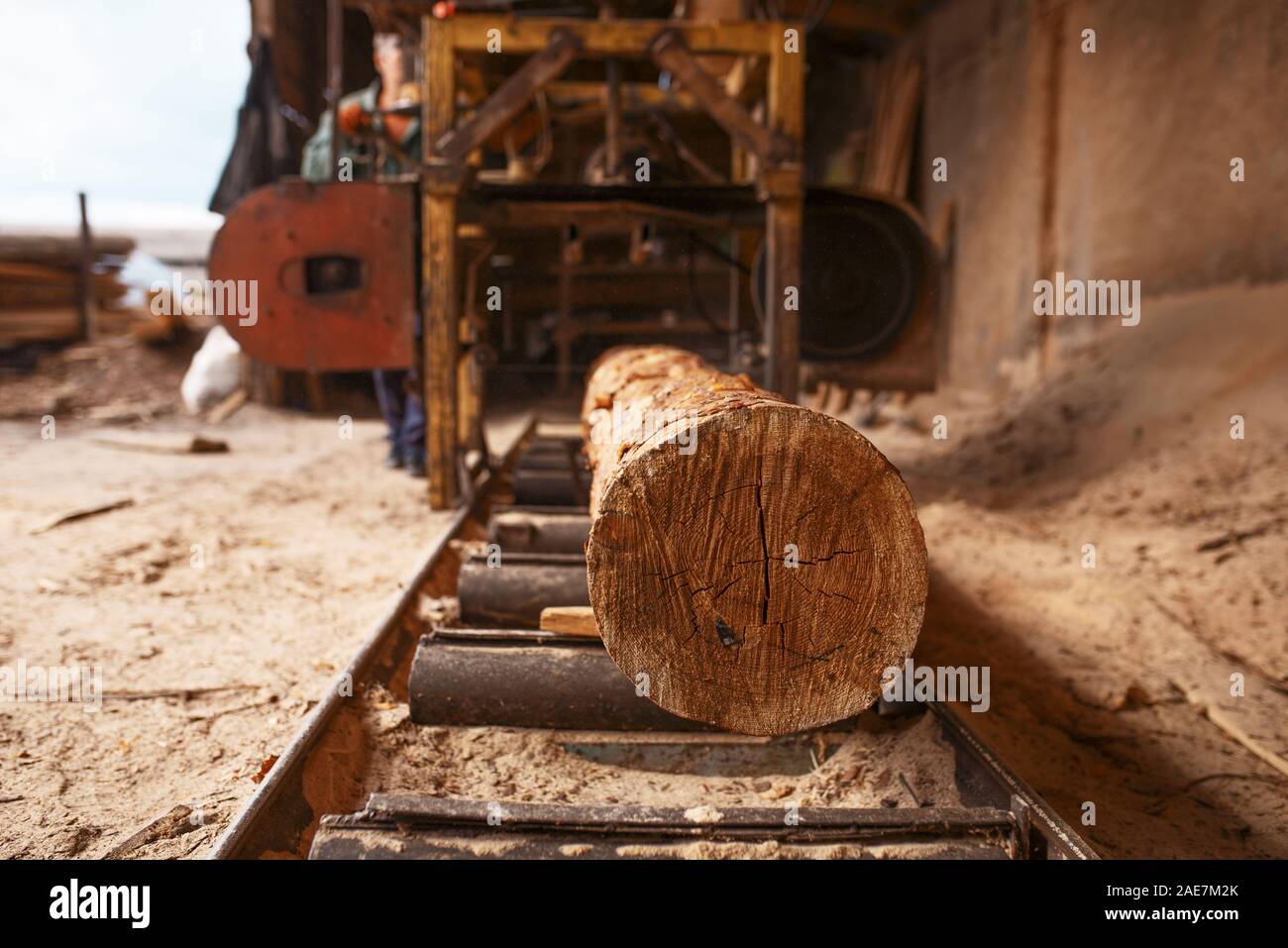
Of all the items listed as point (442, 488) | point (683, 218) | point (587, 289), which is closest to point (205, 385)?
point (587, 289)

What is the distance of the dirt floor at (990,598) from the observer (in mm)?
2373

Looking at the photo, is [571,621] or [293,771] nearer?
[293,771]

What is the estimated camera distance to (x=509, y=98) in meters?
4.50

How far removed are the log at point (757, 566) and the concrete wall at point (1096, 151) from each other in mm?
4416

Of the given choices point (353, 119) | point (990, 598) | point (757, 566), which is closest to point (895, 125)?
point (353, 119)

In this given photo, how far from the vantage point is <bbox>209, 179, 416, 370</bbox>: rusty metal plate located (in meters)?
4.58

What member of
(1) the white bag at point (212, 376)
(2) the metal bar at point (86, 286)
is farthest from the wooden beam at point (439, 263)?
(2) the metal bar at point (86, 286)

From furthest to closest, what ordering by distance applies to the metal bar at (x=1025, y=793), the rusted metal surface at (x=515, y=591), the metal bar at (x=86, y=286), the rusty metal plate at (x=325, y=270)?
the metal bar at (x=86, y=286)
the rusty metal plate at (x=325, y=270)
the rusted metal surface at (x=515, y=591)
the metal bar at (x=1025, y=793)

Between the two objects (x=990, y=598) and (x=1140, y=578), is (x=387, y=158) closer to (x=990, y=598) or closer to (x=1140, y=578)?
(x=990, y=598)

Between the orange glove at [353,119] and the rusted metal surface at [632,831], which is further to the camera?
the orange glove at [353,119]

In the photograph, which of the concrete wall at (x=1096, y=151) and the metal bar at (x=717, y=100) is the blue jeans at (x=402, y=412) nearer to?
the metal bar at (x=717, y=100)

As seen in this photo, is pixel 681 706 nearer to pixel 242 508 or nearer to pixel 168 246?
pixel 242 508

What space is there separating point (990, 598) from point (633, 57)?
10.0 ft

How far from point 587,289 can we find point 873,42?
417 cm
